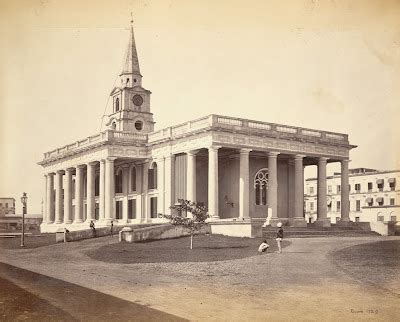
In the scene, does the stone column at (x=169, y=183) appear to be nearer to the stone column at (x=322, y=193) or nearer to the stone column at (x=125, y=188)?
the stone column at (x=125, y=188)

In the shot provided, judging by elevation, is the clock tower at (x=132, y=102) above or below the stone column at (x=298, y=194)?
above

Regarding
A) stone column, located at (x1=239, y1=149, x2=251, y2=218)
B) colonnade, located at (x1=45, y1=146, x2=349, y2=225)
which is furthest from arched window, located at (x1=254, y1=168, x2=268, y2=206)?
stone column, located at (x1=239, y1=149, x2=251, y2=218)

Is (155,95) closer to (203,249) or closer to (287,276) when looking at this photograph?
(203,249)

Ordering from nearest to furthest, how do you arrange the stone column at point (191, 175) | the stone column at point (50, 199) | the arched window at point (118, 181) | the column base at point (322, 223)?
1. the stone column at point (191, 175)
2. the column base at point (322, 223)
3. the arched window at point (118, 181)
4. the stone column at point (50, 199)

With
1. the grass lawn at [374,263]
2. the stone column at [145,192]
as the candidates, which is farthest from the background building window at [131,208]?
the grass lawn at [374,263]

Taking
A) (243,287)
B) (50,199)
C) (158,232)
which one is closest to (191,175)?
(158,232)
